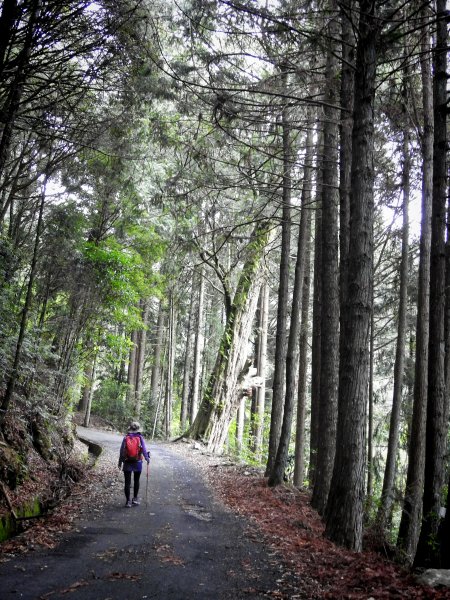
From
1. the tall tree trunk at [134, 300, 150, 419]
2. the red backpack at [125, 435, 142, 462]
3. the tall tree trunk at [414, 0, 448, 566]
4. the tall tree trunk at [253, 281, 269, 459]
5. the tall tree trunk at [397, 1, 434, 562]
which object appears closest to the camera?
the tall tree trunk at [414, 0, 448, 566]

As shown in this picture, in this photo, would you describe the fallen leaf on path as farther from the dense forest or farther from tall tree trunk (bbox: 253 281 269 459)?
tall tree trunk (bbox: 253 281 269 459)

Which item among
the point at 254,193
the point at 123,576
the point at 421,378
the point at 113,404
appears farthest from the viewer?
the point at 113,404

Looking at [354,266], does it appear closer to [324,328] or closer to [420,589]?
[324,328]

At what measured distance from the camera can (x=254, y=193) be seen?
1124 cm

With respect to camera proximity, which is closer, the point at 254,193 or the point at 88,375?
the point at 254,193

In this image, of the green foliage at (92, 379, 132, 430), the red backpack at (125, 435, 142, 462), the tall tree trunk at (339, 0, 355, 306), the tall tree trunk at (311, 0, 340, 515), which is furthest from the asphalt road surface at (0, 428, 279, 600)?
the green foliage at (92, 379, 132, 430)

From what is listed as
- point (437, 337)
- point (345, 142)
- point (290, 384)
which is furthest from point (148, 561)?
point (345, 142)

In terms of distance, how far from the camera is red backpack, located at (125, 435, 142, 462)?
33.4ft

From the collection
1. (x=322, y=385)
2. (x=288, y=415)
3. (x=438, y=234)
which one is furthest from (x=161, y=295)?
(x=438, y=234)

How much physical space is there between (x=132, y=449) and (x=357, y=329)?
561cm

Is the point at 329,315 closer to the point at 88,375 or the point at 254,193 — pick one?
the point at 254,193

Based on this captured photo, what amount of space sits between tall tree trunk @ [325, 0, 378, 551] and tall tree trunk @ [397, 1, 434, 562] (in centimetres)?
262

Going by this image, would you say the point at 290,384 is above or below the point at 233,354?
below

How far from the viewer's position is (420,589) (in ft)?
16.2
